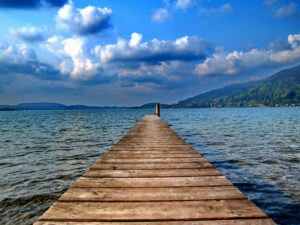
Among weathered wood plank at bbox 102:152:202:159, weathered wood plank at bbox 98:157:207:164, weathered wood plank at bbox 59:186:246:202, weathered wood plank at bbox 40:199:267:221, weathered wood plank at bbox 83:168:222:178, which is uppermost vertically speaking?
weathered wood plank at bbox 40:199:267:221

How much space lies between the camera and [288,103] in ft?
605

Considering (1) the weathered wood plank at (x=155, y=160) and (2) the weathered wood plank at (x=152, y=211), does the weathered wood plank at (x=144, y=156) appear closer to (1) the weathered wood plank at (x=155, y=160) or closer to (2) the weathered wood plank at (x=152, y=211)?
(1) the weathered wood plank at (x=155, y=160)

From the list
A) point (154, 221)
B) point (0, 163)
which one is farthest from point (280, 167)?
point (0, 163)

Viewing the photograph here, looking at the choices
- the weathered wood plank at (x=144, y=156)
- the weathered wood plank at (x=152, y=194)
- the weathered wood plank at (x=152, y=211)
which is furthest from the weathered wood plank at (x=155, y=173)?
the weathered wood plank at (x=144, y=156)

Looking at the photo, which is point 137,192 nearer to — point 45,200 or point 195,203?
point 195,203

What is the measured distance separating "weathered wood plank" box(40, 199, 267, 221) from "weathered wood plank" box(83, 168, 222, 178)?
1.11 metres

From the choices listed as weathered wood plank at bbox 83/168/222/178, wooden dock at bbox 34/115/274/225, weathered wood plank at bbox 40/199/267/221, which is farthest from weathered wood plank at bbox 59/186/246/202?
weathered wood plank at bbox 83/168/222/178

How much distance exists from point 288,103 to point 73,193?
230 m

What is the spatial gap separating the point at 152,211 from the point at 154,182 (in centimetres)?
96

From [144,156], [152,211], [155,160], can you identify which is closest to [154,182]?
[152,211]

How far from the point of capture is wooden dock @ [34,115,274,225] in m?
2.04

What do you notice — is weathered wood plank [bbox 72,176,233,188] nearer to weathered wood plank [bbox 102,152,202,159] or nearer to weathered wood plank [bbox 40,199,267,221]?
weathered wood plank [bbox 40,199,267,221]

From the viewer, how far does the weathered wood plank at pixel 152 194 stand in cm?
254

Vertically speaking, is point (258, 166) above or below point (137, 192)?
below
